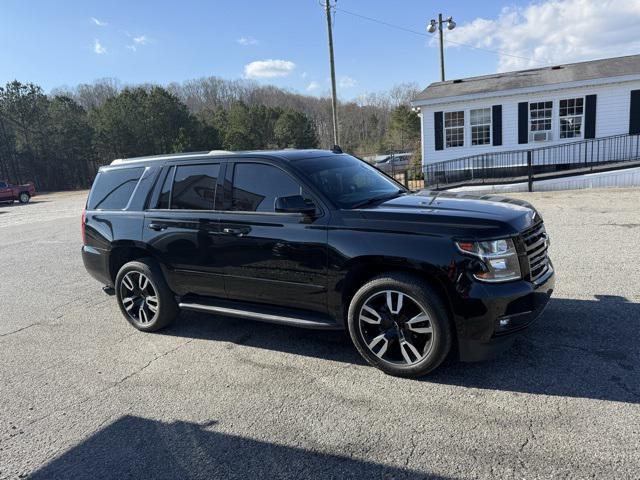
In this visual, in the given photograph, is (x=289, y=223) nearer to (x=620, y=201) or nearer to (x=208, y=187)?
(x=208, y=187)

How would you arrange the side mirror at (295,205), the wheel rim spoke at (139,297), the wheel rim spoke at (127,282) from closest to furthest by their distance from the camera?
the side mirror at (295,205), the wheel rim spoke at (139,297), the wheel rim spoke at (127,282)

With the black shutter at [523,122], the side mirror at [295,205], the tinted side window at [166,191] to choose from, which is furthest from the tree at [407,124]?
the side mirror at [295,205]

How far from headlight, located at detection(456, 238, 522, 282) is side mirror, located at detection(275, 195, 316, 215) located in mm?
1264

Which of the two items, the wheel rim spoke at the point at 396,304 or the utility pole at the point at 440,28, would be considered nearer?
the wheel rim spoke at the point at 396,304

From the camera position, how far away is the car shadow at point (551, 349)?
3484mm

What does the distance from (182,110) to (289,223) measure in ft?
155

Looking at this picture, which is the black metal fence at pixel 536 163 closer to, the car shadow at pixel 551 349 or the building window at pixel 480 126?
the building window at pixel 480 126

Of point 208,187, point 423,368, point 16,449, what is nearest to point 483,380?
point 423,368

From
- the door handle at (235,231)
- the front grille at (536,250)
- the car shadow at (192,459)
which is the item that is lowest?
the car shadow at (192,459)

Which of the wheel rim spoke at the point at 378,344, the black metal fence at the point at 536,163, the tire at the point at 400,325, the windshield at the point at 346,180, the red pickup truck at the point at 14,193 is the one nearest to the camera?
the tire at the point at 400,325

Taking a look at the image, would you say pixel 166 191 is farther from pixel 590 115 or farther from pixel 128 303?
pixel 590 115

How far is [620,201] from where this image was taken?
38.7ft

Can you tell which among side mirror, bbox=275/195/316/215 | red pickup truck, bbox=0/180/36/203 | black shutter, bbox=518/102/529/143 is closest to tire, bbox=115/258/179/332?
side mirror, bbox=275/195/316/215

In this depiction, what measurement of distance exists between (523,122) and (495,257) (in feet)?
54.5
